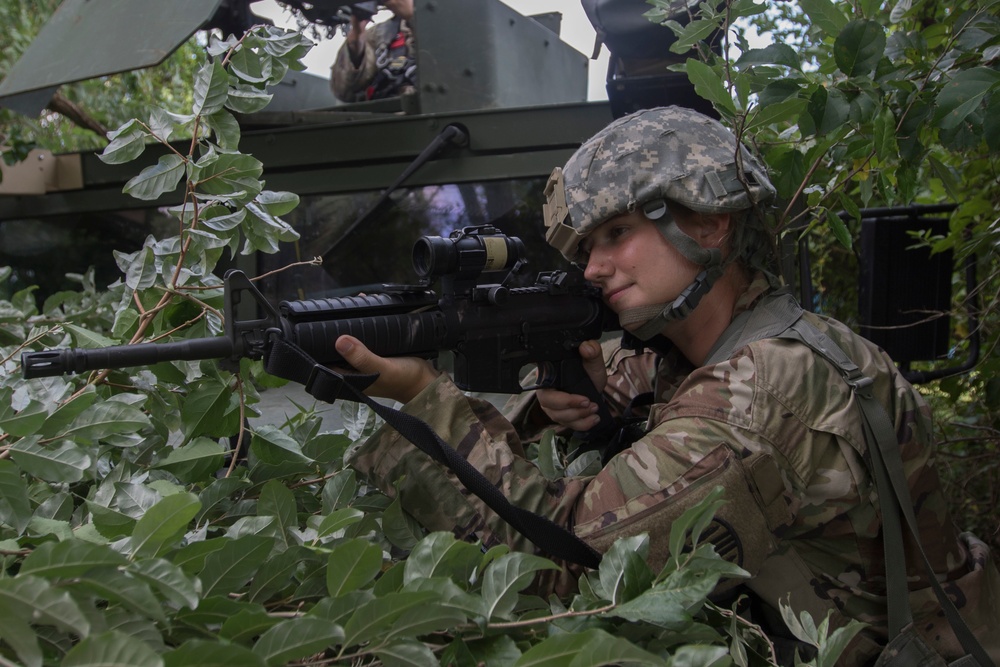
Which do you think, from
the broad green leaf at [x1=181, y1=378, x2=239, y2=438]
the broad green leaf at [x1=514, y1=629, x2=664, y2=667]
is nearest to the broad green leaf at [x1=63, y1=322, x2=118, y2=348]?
the broad green leaf at [x1=181, y1=378, x2=239, y2=438]

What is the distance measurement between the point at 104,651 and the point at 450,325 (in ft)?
3.90

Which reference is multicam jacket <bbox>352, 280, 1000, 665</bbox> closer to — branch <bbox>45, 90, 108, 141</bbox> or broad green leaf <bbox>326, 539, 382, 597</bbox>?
broad green leaf <bbox>326, 539, 382, 597</bbox>

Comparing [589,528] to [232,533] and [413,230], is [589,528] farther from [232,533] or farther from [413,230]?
[413,230]

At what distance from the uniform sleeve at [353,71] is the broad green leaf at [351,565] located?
117 inches

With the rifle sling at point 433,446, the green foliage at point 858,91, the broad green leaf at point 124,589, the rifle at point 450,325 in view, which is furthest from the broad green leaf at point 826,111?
the broad green leaf at point 124,589

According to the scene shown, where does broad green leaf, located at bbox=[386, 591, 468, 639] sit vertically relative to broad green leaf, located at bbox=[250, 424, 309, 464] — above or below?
above

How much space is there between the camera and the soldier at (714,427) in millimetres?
1708

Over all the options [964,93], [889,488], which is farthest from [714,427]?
[964,93]

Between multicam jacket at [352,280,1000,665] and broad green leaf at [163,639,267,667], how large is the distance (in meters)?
0.81

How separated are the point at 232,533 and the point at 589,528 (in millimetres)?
611

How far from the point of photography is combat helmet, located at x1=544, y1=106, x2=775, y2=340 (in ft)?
6.47

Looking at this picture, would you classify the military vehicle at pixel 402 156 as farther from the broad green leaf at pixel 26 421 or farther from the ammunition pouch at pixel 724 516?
the broad green leaf at pixel 26 421

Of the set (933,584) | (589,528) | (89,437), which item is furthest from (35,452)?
(933,584)

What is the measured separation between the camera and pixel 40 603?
94 cm
